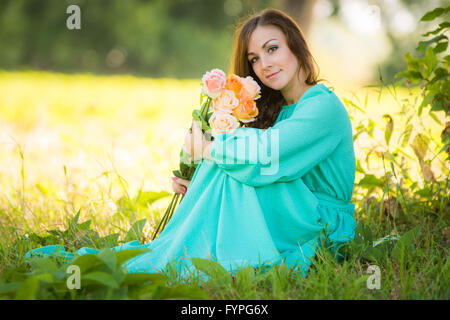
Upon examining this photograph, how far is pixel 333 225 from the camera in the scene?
2004mm

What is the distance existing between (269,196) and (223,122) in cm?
37

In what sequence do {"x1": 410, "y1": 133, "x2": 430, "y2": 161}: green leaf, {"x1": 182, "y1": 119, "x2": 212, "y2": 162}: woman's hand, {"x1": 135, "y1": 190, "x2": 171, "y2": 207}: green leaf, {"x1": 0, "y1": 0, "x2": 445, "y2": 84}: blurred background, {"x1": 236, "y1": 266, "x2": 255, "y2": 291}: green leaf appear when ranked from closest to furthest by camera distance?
1. {"x1": 236, "y1": 266, "x2": 255, "y2": 291}: green leaf
2. {"x1": 182, "y1": 119, "x2": 212, "y2": 162}: woman's hand
3. {"x1": 410, "y1": 133, "x2": 430, "y2": 161}: green leaf
4. {"x1": 135, "y1": 190, "x2": 171, "y2": 207}: green leaf
5. {"x1": 0, "y1": 0, "x2": 445, "y2": 84}: blurred background

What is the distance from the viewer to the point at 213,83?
1.96 meters

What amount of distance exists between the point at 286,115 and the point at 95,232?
1.11 m

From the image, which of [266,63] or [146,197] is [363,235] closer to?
[266,63]

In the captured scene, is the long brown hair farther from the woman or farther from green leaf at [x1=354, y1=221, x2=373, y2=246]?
green leaf at [x1=354, y1=221, x2=373, y2=246]

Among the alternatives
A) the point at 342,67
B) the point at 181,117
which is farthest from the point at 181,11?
the point at 181,117

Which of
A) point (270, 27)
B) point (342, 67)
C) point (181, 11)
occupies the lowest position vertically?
point (270, 27)

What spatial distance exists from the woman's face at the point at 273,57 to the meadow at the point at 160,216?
0.41 meters

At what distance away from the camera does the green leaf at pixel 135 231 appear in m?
2.28

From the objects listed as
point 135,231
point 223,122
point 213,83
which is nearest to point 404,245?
point 223,122

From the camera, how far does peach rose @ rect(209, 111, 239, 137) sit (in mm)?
1961

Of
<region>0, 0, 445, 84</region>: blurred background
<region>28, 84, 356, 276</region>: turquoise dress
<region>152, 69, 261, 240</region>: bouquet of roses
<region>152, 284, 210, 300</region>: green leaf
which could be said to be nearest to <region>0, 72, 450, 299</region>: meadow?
<region>152, 284, 210, 300</region>: green leaf

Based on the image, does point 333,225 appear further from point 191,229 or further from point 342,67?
point 342,67
